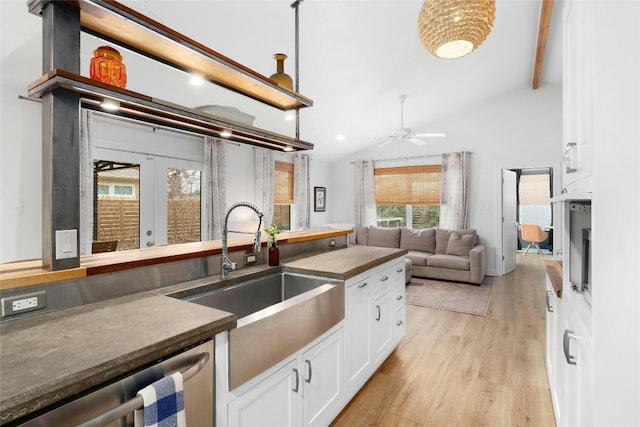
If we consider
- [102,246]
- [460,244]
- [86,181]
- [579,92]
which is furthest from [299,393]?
[460,244]

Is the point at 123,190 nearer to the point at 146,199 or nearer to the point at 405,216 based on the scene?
the point at 146,199

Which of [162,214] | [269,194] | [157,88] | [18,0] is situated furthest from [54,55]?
[269,194]

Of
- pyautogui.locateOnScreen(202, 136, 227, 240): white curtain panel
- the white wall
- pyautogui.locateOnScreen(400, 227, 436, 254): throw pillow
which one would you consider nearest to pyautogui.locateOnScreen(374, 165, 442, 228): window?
the white wall

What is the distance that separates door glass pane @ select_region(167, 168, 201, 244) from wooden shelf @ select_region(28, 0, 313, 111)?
295 centimetres

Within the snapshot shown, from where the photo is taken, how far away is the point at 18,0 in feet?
7.19

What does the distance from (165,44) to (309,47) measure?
2219mm

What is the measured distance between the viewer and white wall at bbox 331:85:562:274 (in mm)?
5617

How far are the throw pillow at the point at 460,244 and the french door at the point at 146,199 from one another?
14.6 feet

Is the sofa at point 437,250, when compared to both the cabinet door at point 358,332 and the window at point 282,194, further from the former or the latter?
the cabinet door at point 358,332

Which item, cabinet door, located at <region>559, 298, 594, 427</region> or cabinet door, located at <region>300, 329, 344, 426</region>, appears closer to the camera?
cabinet door, located at <region>559, 298, 594, 427</region>

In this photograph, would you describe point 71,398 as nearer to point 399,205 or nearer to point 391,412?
point 391,412

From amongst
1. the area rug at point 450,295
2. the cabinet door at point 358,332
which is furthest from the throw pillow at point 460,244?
the cabinet door at point 358,332

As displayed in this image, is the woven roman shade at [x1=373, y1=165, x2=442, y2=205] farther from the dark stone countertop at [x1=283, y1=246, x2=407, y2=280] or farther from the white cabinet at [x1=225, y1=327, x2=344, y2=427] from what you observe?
the white cabinet at [x1=225, y1=327, x2=344, y2=427]

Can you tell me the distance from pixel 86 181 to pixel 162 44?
2817 millimetres
